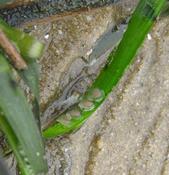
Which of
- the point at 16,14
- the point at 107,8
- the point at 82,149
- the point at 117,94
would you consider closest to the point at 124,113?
the point at 117,94

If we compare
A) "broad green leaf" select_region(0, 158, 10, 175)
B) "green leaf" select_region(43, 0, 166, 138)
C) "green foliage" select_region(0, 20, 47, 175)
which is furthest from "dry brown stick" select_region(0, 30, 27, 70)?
"green leaf" select_region(43, 0, 166, 138)

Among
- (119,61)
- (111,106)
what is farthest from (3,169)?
(111,106)

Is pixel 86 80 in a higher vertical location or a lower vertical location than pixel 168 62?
higher

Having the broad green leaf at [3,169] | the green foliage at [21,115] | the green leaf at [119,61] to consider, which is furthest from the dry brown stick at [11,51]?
the green leaf at [119,61]

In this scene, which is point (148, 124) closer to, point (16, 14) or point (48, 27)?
point (48, 27)

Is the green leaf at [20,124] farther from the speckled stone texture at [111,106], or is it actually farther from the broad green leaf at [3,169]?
the speckled stone texture at [111,106]
